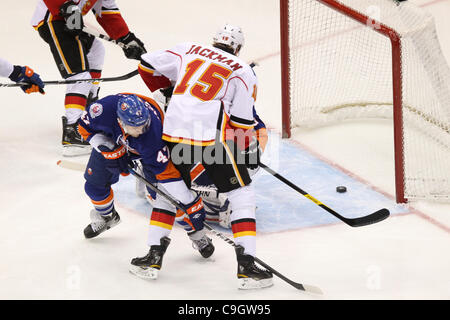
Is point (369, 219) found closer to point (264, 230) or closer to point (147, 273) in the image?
point (264, 230)

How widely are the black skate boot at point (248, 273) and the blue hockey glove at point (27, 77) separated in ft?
6.26

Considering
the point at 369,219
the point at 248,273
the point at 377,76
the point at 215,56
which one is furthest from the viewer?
the point at 377,76

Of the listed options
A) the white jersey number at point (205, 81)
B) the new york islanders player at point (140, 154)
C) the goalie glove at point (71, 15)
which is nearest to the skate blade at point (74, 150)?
the goalie glove at point (71, 15)

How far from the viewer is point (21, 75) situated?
4555 millimetres

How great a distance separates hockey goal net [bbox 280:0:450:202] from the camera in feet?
13.6

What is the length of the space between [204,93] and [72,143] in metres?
1.67

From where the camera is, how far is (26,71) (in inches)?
179

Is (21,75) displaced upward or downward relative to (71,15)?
downward

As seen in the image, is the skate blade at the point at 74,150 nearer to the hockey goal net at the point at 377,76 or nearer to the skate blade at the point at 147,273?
the hockey goal net at the point at 377,76

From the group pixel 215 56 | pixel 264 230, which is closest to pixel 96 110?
pixel 215 56

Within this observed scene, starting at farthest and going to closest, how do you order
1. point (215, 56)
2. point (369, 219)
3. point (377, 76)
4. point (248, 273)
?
point (377, 76), point (369, 219), point (215, 56), point (248, 273)

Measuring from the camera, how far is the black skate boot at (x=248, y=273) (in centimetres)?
329

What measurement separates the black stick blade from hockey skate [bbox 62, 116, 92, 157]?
1.85 metres

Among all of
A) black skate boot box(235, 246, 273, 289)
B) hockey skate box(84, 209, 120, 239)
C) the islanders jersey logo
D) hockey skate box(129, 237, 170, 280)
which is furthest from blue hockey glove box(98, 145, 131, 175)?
black skate boot box(235, 246, 273, 289)
